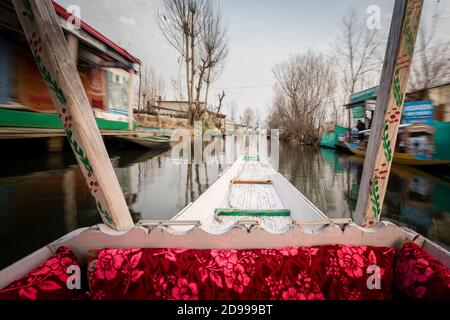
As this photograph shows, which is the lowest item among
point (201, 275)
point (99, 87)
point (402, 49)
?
point (201, 275)

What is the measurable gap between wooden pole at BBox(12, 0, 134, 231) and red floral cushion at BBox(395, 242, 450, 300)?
59.5 inches

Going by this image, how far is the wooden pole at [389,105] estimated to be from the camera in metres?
1.10

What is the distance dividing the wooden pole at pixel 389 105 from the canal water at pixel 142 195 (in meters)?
2.52

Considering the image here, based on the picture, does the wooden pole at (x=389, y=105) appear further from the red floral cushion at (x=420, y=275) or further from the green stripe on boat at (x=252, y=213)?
the green stripe on boat at (x=252, y=213)

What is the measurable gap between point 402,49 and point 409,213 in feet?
12.4

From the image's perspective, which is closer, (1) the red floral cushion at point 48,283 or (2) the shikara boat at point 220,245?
(1) the red floral cushion at point 48,283

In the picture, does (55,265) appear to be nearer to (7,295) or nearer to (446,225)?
(7,295)

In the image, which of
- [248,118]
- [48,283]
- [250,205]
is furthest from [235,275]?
[248,118]

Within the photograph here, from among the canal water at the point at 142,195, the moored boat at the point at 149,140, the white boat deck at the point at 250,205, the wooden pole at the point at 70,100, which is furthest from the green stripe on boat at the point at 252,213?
the moored boat at the point at 149,140

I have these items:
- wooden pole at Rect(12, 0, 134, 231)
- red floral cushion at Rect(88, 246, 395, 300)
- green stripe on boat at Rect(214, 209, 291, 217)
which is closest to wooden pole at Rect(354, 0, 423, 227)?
red floral cushion at Rect(88, 246, 395, 300)

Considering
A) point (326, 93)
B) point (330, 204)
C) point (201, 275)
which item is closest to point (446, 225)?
point (330, 204)

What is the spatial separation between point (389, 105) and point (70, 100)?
1.81 meters

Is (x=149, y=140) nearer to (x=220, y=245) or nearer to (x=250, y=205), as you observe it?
(x=250, y=205)

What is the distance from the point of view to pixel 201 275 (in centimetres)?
99
